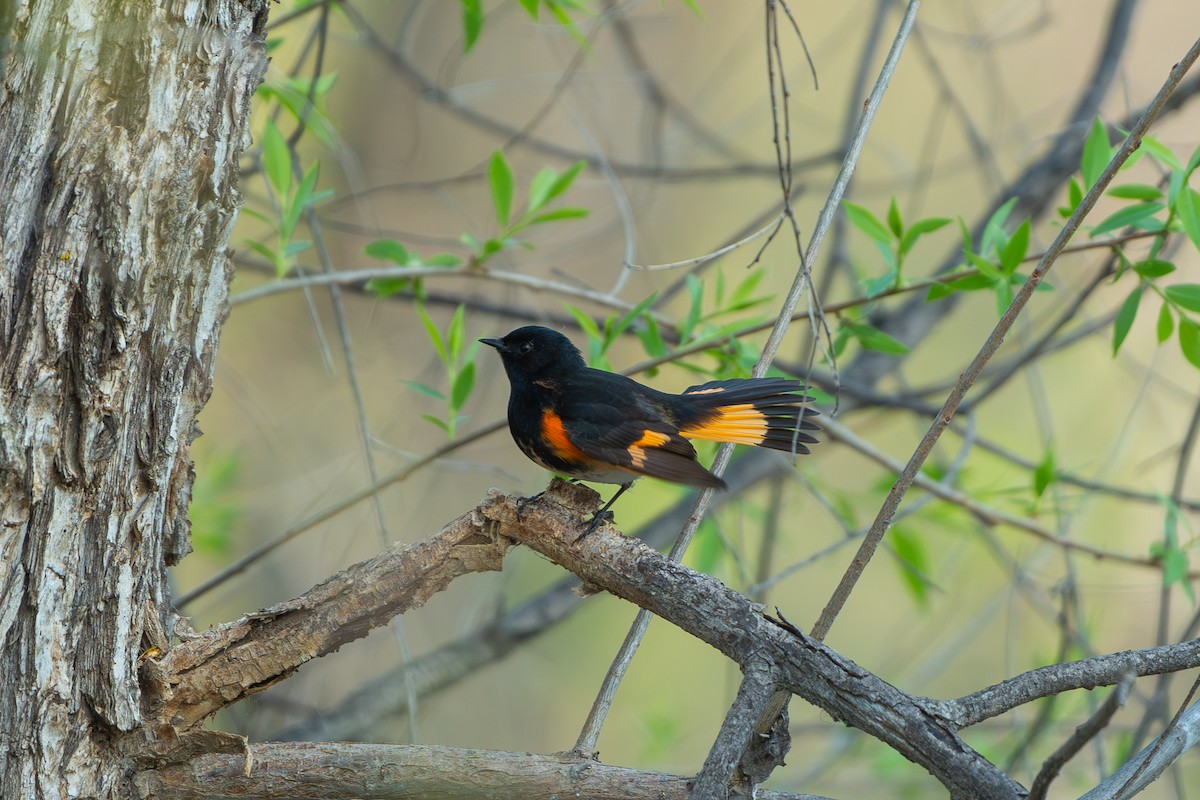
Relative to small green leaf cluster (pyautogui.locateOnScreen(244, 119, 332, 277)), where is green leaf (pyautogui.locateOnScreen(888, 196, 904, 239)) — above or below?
above

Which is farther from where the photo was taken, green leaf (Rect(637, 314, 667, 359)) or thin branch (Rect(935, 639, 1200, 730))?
green leaf (Rect(637, 314, 667, 359))

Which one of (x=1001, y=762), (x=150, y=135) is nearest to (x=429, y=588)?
(x=150, y=135)

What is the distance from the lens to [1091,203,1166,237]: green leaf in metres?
1.98

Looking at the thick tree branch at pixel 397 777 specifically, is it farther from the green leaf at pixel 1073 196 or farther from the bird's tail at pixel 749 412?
the green leaf at pixel 1073 196

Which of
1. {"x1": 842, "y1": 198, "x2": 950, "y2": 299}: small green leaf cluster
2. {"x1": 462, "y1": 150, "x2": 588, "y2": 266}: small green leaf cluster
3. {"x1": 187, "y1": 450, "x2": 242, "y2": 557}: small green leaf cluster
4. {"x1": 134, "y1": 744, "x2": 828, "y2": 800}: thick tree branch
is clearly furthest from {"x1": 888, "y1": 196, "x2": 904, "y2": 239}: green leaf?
{"x1": 187, "y1": 450, "x2": 242, "y2": 557}: small green leaf cluster

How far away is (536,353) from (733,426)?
605mm

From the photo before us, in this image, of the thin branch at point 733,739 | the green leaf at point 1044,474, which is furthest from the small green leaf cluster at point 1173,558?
the thin branch at point 733,739

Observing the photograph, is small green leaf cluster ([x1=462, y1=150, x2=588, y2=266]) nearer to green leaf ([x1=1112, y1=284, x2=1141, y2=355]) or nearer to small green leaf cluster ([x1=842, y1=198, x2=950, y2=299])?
small green leaf cluster ([x1=842, y1=198, x2=950, y2=299])

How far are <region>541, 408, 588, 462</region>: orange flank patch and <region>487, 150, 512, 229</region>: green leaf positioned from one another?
1.78ft

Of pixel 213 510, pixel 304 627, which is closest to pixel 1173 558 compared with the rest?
pixel 304 627

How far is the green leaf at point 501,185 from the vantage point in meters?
2.38

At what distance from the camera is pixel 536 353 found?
255 cm

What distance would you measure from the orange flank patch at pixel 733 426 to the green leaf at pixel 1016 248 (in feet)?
1.92

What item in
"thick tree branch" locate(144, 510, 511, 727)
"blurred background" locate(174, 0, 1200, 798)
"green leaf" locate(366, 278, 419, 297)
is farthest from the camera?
"blurred background" locate(174, 0, 1200, 798)
